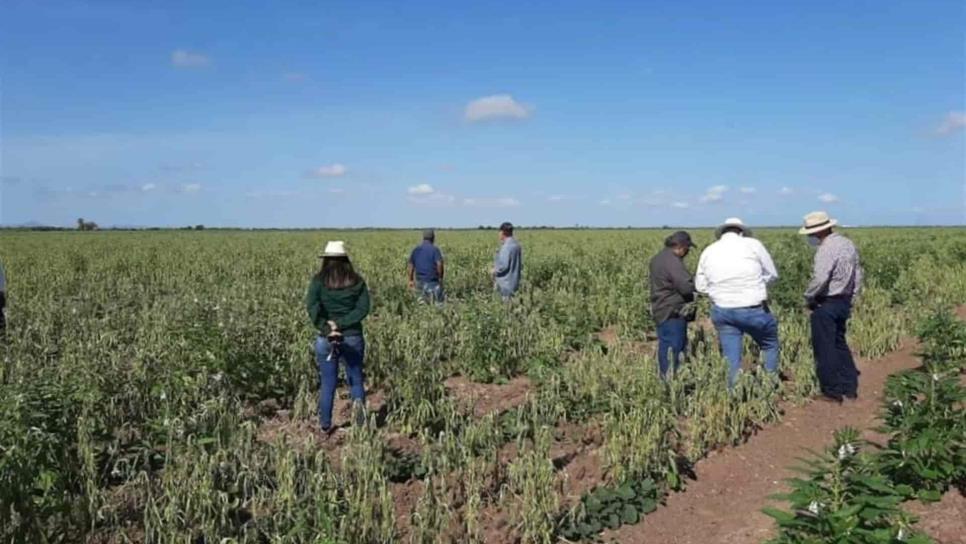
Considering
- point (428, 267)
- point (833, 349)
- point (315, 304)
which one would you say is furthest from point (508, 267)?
point (833, 349)

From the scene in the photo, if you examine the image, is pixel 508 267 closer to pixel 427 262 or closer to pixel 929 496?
pixel 427 262

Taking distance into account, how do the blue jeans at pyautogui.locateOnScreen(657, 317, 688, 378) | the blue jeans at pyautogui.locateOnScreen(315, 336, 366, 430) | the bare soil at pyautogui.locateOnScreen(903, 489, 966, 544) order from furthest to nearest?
the blue jeans at pyautogui.locateOnScreen(657, 317, 688, 378) → the blue jeans at pyautogui.locateOnScreen(315, 336, 366, 430) → the bare soil at pyautogui.locateOnScreen(903, 489, 966, 544)

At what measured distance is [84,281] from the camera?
1711 cm

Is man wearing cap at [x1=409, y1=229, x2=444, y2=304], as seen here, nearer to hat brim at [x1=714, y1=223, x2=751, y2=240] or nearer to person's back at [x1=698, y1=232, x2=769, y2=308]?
hat brim at [x1=714, y1=223, x2=751, y2=240]

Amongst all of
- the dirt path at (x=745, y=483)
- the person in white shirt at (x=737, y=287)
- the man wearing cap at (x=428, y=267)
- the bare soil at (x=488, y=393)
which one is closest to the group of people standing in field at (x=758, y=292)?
the person in white shirt at (x=737, y=287)

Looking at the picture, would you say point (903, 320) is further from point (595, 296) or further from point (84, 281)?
point (84, 281)

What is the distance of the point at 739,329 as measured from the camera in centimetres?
712

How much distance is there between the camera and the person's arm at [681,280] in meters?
7.18

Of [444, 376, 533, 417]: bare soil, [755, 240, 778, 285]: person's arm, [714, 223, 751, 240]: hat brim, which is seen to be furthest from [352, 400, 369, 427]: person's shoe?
[755, 240, 778, 285]: person's arm

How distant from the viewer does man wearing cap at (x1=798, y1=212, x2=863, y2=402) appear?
6.87 meters

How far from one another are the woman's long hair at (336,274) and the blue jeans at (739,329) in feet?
12.1

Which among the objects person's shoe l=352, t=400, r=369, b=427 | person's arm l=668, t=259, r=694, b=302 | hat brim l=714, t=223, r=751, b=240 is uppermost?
hat brim l=714, t=223, r=751, b=240

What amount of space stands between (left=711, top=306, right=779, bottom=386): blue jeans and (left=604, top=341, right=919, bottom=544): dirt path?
653 mm

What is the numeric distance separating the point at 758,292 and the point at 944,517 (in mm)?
2914
